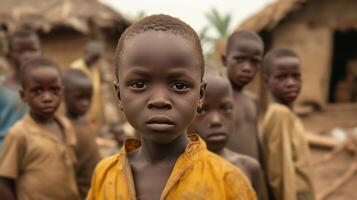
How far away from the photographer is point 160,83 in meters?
1.37

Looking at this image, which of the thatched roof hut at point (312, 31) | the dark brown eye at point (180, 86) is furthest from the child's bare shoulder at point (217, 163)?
the thatched roof hut at point (312, 31)

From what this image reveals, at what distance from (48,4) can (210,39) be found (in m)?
12.8

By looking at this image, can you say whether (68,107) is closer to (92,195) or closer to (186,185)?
(92,195)

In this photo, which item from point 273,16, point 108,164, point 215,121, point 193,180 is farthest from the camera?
point 273,16

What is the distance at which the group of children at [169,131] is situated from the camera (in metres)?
1.39

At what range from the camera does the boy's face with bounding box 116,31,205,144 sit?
1.36 metres

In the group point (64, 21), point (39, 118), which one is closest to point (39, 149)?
point (39, 118)

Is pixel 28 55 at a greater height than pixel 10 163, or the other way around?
pixel 28 55

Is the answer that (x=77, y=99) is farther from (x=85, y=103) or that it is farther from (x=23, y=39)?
(x=23, y=39)

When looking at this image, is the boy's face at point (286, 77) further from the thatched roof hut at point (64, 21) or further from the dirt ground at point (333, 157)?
the thatched roof hut at point (64, 21)

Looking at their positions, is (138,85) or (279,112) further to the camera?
(279,112)

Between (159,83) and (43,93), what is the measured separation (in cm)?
160

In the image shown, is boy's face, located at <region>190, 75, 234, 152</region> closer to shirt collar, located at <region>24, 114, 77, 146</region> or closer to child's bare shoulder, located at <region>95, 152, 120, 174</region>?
child's bare shoulder, located at <region>95, 152, 120, 174</region>

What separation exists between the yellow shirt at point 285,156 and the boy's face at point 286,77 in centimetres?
10
